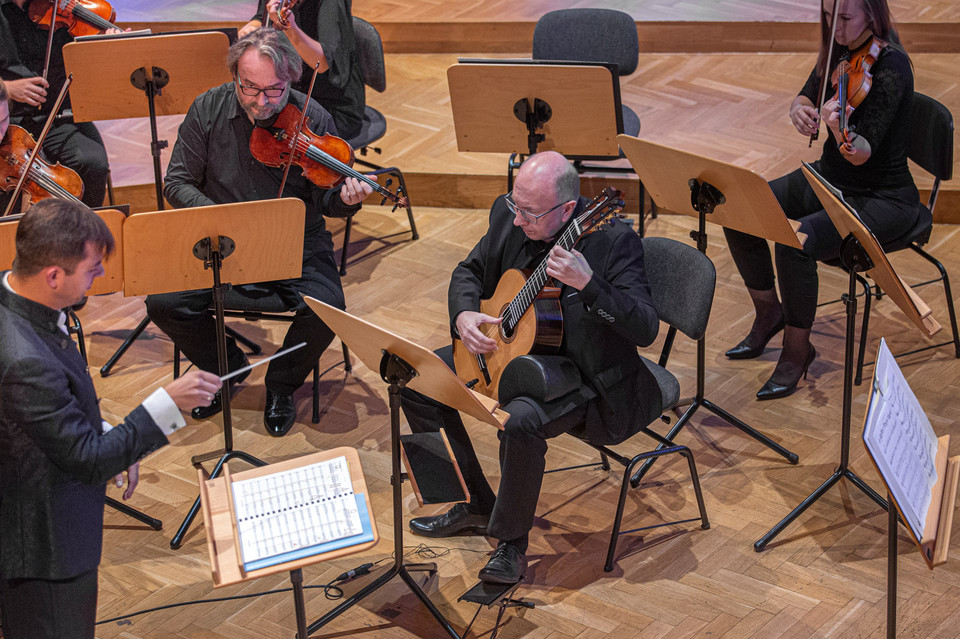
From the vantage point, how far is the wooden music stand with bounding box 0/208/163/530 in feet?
9.51

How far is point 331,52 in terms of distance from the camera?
440 centimetres

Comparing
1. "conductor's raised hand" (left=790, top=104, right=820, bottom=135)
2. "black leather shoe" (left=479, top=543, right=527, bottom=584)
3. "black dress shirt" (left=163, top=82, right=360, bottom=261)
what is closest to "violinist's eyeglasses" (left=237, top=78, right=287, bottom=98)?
"black dress shirt" (left=163, top=82, right=360, bottom=261)

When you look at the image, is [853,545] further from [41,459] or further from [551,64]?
[41,459]

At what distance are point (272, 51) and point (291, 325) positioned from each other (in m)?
0.96

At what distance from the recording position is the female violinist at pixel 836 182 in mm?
3604

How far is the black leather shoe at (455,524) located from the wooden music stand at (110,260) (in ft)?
2.84

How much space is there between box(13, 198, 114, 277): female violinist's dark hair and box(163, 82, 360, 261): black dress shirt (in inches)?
59.6

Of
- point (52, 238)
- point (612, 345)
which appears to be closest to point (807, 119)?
point (612, 345)

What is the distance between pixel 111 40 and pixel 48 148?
0.90 m

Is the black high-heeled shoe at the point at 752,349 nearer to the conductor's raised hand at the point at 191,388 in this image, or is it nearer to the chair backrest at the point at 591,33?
the chair backrest at the point at 591,33

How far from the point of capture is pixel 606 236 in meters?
3.02

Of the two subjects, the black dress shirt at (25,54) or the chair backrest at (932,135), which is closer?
the chair backrest at (932,135)

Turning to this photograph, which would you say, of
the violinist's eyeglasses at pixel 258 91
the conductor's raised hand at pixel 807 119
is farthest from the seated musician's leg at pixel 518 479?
the conductor's raised hand at pixel 807 119

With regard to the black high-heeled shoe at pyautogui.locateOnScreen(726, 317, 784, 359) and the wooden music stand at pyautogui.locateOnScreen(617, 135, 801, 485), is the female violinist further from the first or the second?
the wooden music stand at pyautogui.locateOnScreen(617, 135, 801, 485)
